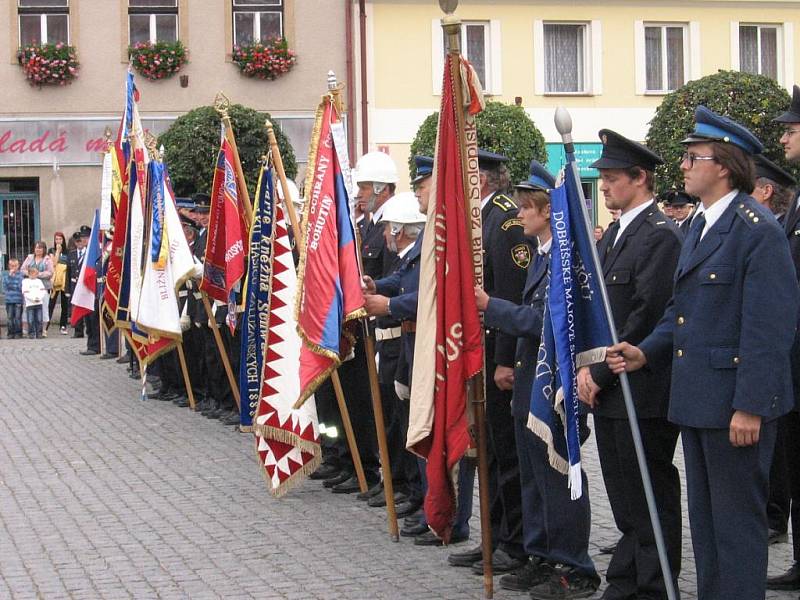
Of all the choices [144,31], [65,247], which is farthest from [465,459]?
[144,31]

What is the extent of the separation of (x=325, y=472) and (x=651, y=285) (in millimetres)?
4567

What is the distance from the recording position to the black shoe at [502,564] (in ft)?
21.9

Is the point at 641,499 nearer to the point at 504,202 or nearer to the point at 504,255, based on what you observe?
the point at 504,255

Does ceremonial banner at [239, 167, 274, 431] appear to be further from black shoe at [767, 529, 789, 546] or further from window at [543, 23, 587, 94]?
window at [543, 23, 587, 94]

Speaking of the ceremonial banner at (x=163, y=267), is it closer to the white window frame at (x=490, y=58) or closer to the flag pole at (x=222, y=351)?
the flag pole at (x=222, y=351)

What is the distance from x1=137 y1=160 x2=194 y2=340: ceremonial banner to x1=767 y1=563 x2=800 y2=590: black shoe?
316 inches

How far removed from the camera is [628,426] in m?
5.58

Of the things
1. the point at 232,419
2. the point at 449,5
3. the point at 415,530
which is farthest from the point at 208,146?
the point at 449,5

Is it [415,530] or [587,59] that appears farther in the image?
[587,59]

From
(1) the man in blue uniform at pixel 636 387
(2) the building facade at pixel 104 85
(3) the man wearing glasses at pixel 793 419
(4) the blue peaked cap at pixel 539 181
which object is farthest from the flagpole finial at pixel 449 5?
(2) the building facade at pixel 104 85

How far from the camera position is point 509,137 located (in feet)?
77.9

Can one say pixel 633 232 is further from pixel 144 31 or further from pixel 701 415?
pixel 144 31

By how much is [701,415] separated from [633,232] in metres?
1.04

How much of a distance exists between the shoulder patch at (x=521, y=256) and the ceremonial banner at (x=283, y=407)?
2.55 meters
